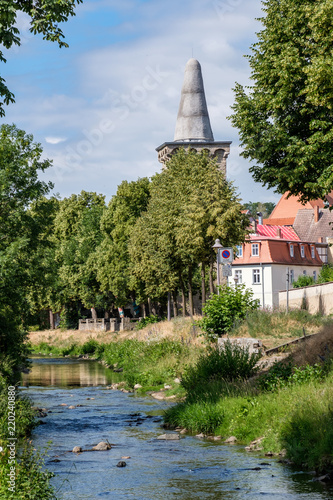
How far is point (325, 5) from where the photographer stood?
23.7 m

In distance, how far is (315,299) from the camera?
4559 centimetres

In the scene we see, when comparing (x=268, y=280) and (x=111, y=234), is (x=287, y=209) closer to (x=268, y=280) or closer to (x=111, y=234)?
(x=268, y=280)

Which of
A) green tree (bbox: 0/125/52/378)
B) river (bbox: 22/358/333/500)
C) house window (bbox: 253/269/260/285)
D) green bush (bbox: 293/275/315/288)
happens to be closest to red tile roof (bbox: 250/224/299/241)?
house window (bbox: 253/269/260/285)

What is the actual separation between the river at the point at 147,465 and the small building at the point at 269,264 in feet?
172

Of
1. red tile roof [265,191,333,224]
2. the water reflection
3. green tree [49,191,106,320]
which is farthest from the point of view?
red tile roof [265,191,333,224]

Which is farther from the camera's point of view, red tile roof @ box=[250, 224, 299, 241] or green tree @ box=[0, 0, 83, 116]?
red tile roof @ box=[250, 224, 299, 241]

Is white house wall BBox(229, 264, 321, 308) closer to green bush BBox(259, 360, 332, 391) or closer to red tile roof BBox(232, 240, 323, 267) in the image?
red tile roof BBox(232, 240, 323, 267)

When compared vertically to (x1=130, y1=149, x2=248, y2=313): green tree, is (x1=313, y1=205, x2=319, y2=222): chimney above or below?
above

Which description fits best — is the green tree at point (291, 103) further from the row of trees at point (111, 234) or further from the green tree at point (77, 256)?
the green tree at point (77, 256)

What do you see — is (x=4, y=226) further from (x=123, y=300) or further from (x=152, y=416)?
(x=123, y=300)

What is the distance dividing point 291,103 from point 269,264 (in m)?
52.5

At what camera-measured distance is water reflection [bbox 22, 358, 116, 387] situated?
3953 cm

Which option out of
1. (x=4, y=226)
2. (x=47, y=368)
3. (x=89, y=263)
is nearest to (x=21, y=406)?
(x=4, y=226)

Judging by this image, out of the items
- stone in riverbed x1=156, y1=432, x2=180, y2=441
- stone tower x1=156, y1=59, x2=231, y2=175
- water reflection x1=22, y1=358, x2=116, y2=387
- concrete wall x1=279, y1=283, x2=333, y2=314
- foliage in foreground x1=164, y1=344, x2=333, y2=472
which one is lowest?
water reflection x1=22, y1=358, x2=116, y2=387
